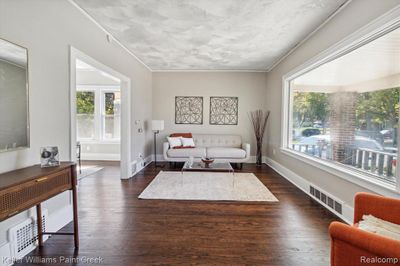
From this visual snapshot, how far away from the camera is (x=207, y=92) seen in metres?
6.04

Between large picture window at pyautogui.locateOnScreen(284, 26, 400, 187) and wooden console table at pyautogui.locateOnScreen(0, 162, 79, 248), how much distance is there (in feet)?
10.1

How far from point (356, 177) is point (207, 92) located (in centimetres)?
440

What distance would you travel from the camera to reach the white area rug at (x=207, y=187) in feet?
10.7

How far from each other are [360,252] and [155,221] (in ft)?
6.67

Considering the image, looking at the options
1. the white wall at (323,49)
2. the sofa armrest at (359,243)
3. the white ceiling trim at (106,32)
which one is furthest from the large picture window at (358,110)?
the white ceiling trim at (106,32)

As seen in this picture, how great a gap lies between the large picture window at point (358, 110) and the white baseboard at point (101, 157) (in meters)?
5.14

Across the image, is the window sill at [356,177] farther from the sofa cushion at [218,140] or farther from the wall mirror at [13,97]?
the wall mirror at [13,97]

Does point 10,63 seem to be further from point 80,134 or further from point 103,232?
point 80,134

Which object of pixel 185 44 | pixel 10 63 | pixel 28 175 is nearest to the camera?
pixel 28 175

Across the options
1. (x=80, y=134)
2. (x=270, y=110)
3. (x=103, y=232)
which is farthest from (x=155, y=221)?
(x=80, y=134)

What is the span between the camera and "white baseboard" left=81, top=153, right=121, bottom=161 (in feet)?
20.3

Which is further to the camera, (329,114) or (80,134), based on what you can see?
(80,134)

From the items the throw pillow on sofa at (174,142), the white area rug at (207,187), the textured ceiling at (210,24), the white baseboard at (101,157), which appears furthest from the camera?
the white baseboard at (101,157)

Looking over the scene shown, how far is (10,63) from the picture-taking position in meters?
1.70
